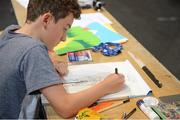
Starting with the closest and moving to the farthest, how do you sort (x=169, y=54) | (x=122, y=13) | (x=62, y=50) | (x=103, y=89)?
(x=103, y=89)
(x=62, y=50)
(x=169, y=54)
(x=122, y=13)

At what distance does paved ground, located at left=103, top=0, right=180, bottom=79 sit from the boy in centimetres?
172

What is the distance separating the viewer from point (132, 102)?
112cm

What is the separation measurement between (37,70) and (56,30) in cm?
22

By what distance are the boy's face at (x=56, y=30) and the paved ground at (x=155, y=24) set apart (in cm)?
170

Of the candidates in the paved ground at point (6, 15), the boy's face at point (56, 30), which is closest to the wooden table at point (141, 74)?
the boy's face at point (56, 30)

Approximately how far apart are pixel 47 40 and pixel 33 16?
4.3 inches

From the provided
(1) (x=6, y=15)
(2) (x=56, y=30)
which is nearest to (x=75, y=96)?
(2) (x=56, y=30)

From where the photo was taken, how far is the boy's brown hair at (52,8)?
3.75 ft

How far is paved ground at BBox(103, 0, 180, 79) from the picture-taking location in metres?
2.99

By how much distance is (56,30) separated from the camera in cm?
117

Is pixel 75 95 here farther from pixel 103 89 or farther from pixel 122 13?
pixel 122 13

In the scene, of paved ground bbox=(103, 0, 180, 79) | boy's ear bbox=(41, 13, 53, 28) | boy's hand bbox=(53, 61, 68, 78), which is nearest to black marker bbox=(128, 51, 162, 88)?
boy's hand bbox=(53, 61, 68, 78)

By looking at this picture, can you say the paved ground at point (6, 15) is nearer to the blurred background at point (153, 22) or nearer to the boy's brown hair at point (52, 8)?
the blurred background at point (153, 22)

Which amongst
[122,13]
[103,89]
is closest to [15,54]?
[103,89]
